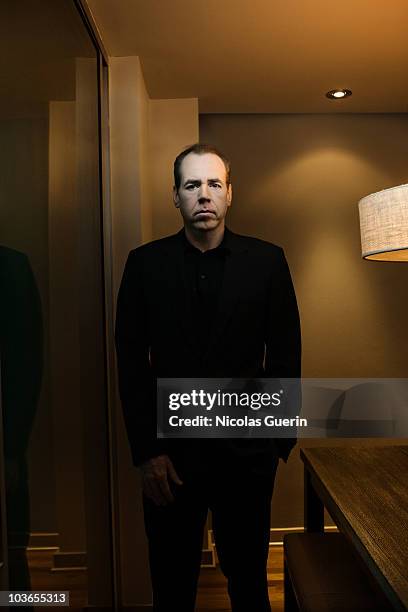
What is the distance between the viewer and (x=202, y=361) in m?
1.66

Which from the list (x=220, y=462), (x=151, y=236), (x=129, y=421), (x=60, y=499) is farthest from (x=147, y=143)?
(x=60, y=499)

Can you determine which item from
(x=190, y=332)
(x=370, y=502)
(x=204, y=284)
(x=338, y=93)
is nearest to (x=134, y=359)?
(x=190, y=332)

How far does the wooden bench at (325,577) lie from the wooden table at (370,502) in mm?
71

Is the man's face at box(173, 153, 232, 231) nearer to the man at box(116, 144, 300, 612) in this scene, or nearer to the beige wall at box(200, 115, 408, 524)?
the man at box(116, 144, 300, 612)

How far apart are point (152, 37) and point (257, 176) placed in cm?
79

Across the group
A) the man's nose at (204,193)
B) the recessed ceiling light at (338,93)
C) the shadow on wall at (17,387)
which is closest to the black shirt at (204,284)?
the man's nose at (204,193)

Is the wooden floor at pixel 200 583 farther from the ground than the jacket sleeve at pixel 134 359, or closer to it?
closer to it

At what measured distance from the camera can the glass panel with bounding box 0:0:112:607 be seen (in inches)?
41.4

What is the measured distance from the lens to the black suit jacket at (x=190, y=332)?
64.7 inches

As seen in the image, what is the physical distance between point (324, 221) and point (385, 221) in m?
1.19

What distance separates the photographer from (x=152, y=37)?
1.89m

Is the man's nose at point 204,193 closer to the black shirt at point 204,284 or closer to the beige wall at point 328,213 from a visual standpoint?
the black shirt at point 204,284

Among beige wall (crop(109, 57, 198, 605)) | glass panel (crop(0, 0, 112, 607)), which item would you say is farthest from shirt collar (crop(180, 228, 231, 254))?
beige wall (crop(109, 57, 198, 605))

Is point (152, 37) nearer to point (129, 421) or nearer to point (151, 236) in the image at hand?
point (151, 236)
